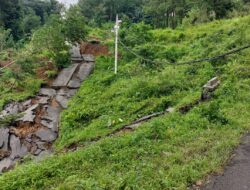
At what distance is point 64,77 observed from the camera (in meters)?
14.1

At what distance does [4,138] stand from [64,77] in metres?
4.13

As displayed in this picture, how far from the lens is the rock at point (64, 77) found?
13.7m

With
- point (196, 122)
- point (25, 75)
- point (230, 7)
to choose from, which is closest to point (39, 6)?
point (230, 7)

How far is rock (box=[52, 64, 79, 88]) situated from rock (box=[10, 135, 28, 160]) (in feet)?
11.4

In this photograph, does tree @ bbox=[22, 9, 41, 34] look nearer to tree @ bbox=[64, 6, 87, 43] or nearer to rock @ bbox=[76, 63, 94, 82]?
tree @ bbox=[64, 6, 87, 43]

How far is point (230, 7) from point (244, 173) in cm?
1671

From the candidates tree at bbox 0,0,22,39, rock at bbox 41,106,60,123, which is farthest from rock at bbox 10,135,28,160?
tree at bbox 0,0,22,39

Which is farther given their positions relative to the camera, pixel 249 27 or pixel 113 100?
pixel 249 27

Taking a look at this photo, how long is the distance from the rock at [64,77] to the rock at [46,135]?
9.73ft

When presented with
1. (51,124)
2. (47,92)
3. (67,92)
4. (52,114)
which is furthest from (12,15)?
(51,124)

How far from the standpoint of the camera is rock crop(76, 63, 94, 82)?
564 inches

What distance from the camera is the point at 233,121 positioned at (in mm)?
7219

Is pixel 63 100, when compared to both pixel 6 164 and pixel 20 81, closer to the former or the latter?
pixel 20 81

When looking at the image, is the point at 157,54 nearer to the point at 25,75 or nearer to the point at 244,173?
the point at 25,75
